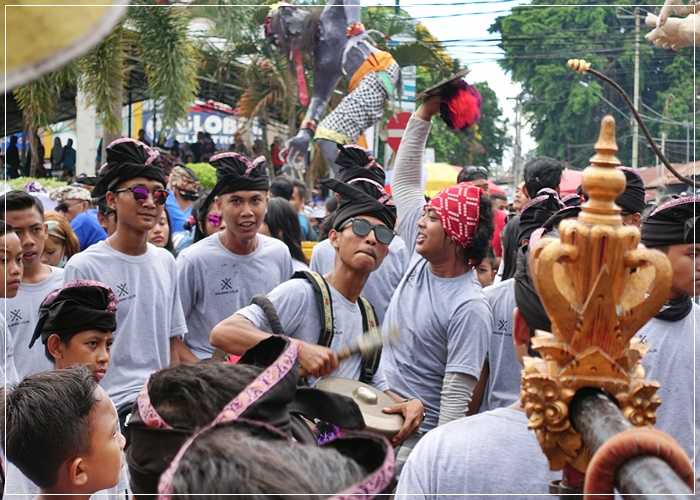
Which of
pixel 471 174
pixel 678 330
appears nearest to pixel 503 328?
pixel 678 330

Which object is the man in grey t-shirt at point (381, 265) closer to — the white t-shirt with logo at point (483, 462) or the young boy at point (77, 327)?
the young boy at point (77, 327)

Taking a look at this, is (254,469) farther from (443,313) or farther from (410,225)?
(410,225)

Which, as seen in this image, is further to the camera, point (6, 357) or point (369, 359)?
point (6, 357)

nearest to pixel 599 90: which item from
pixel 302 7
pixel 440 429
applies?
pixel 302 7

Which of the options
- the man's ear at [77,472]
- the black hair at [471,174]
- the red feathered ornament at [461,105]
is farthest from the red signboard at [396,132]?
the man's ear at [77,472]

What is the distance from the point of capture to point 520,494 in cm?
213

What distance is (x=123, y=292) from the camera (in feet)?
16.2

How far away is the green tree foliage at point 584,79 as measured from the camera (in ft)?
50.5

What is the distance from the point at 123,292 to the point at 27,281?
580 millimetres

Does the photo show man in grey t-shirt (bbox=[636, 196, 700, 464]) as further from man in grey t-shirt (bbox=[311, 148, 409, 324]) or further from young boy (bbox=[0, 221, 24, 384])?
young boy (bbox=[0, 221, 24, 384])

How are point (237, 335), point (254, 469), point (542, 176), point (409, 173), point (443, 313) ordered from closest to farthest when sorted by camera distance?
1. point (254, 469)
2. point (237, 335)
3. point (443, 313)
4. point (409, 173)
5. point (542, 176)

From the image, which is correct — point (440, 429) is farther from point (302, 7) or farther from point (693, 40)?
point (302, 7)

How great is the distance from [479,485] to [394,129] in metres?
10.1

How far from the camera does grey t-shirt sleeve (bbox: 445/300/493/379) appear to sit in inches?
168
